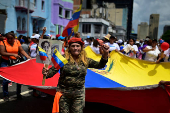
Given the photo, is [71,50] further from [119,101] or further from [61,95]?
[119,101]

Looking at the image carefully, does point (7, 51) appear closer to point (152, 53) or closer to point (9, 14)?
point (152, 53)

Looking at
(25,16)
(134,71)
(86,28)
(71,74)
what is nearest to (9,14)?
(25,16)

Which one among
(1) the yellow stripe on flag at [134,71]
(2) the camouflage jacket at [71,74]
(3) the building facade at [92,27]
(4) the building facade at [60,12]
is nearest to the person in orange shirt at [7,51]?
(1) the yellow stripe on flag at [134,71]

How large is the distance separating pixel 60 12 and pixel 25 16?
10652mm

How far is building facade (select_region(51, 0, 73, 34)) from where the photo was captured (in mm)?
32594

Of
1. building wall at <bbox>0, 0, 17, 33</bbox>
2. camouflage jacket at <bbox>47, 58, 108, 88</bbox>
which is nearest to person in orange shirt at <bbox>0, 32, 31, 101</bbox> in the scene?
camouflage jacket at <bbox>47, 58, 108, 88</bbox>

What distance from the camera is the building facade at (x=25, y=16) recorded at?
21.4 metres

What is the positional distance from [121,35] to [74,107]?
7191 centimetres

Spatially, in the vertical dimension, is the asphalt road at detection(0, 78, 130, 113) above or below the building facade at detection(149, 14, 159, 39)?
below

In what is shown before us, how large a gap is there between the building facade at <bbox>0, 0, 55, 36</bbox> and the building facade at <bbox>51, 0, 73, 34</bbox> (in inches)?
79.7

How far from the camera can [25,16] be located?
24609mm

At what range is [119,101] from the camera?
4.41m

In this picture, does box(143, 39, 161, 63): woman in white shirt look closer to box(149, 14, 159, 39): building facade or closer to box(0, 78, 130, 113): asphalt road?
box(0, 78, 130, 113): asphalt road

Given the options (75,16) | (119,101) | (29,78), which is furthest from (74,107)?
(75,16)
